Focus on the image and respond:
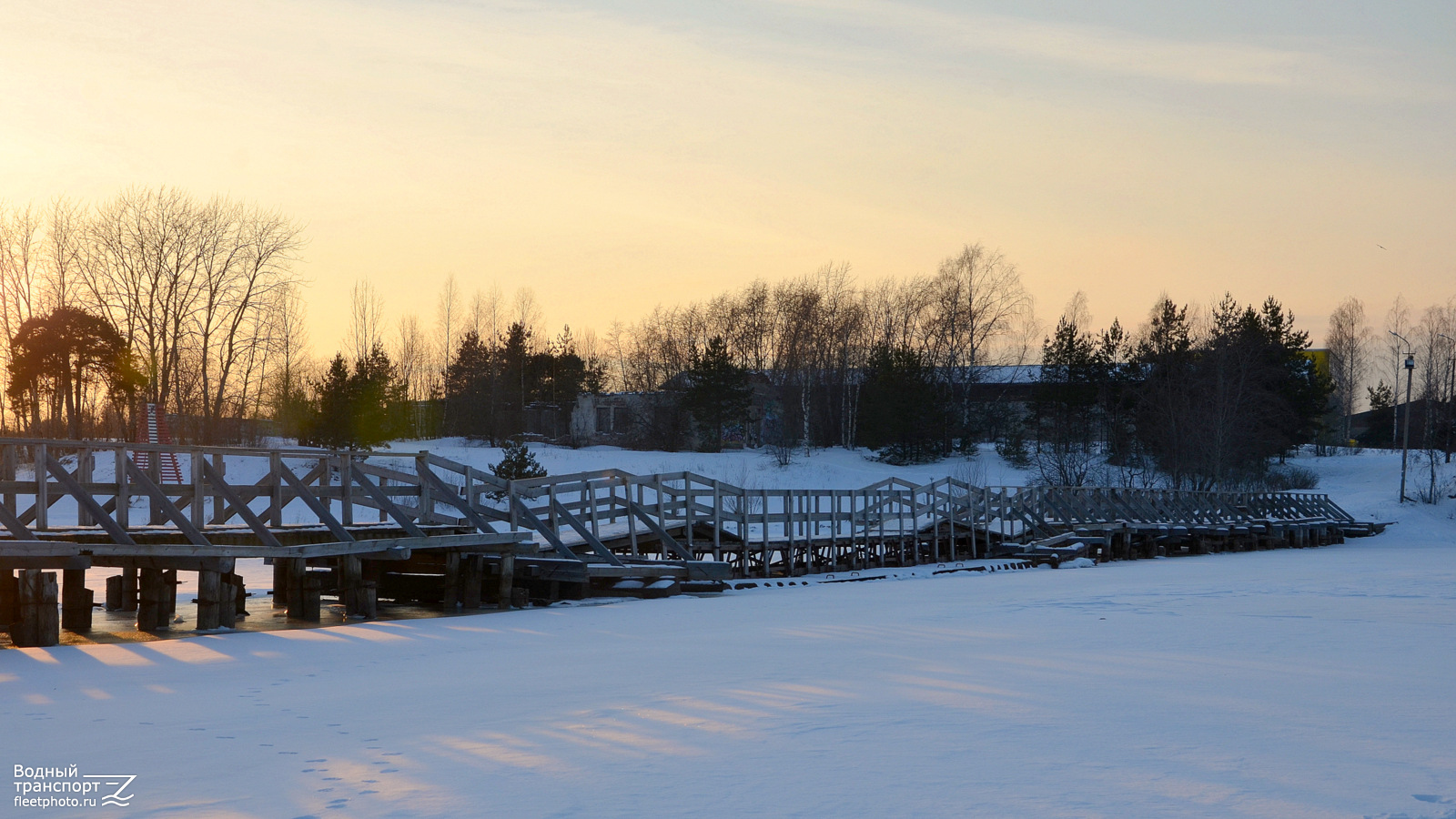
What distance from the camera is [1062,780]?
19.2 ft

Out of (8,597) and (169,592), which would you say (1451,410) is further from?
(8,597)

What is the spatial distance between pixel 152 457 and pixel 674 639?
338 inches

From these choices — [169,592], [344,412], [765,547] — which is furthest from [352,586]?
[344,412]

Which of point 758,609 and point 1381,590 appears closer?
point 758,609

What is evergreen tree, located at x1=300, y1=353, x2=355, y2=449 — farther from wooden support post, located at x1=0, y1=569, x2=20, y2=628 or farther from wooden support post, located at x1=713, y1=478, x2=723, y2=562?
wooden support post, located at x1=0, y1=569, x2=20, y2=628

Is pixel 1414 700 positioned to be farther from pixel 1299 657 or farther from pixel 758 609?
pixel 758 609

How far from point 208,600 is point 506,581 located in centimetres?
501

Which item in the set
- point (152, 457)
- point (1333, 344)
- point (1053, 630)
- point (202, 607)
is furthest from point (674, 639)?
point (1333, 344)

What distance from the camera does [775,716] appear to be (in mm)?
7598

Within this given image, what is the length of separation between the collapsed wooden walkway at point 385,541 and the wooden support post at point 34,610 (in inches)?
0.5

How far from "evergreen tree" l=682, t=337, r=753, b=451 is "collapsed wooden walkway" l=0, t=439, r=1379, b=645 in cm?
3131

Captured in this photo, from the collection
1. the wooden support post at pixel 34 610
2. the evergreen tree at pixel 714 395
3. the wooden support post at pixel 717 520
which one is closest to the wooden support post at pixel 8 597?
the wooden support post at pixel 34 610

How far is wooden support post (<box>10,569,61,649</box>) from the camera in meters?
11.8

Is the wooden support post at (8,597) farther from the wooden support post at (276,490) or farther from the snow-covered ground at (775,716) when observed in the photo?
the wooden support post at (276,490)
